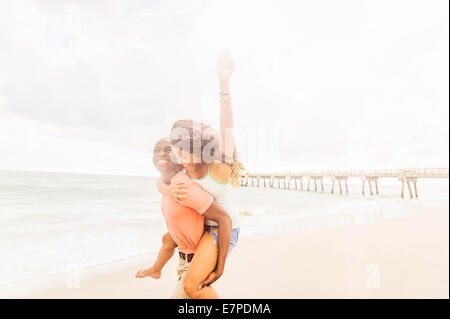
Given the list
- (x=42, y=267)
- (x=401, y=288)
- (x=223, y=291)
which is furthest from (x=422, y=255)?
(x=42, y=267)

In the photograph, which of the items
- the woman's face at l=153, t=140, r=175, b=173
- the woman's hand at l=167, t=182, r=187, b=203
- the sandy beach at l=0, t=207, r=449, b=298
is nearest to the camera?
the woman's hand at l=167, t=182, r=187, b=203

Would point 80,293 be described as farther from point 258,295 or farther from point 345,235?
point 345,235

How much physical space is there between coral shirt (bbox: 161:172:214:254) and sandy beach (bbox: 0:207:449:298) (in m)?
1.16

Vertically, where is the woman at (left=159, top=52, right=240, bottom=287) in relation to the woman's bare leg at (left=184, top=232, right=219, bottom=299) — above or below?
above

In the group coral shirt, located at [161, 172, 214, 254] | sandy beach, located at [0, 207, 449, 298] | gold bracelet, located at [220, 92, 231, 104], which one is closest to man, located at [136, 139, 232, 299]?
→ coral shirt, located at [161, 172, 214, 254]

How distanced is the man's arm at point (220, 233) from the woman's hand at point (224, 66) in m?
0.69

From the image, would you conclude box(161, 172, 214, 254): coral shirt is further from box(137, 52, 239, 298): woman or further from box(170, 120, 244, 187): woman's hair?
box(170, 120, 244, 187): woman's hair

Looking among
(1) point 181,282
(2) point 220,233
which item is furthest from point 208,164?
(1) point 181,282

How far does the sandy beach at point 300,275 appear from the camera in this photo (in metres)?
3.82

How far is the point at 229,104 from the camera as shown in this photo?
4.73ft

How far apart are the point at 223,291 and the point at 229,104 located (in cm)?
329

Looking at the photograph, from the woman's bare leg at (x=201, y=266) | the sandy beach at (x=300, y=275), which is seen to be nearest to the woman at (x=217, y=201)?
the woman's bare leg at (x=201, y=266)

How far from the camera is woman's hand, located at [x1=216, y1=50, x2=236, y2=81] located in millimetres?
1477

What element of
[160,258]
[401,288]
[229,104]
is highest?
[229,104]
